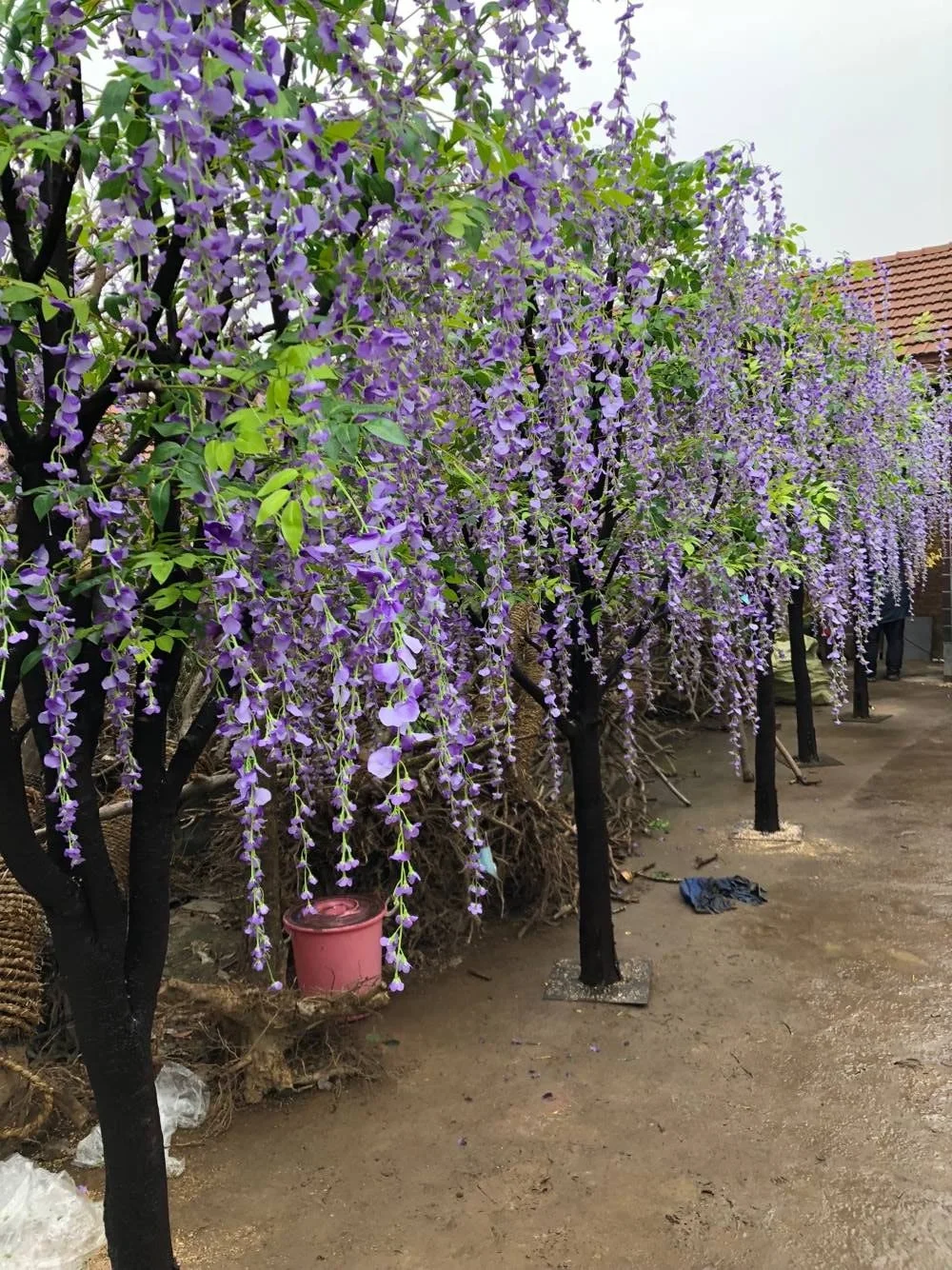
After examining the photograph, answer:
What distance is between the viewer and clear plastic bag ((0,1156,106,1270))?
257 centimetres

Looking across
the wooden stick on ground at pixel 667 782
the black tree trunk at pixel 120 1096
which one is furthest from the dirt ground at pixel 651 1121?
the wooden stick on ground at pixel 667 782

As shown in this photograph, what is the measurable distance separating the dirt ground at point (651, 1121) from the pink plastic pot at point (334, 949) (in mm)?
271

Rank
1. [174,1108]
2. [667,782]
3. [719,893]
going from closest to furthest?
[174,1108] < [719,893] < [667,782]

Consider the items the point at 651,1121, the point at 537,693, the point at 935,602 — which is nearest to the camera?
the point at 651,1121

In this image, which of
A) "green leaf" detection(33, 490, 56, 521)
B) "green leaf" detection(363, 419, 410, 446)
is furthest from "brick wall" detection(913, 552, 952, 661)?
"green leaf" detection(33, 490, 56, 521)

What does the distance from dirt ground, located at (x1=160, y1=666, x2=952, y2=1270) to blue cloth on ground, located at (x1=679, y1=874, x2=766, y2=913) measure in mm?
124

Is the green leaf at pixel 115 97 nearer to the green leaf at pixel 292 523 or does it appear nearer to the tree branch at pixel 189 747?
the green leaf at pixel 292 523

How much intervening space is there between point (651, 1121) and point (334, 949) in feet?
4.59

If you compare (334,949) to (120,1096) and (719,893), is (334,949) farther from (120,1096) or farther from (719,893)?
(719,893)

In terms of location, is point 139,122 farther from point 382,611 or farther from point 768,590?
point 768,590

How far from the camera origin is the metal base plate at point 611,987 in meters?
4.01

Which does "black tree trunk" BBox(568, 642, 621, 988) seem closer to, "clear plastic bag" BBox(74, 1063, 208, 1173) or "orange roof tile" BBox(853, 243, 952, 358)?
"clear plastic bag" BBox(74, 1063, 208, 1173)

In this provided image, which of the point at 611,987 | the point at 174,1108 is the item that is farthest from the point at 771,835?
the point at 174,1108

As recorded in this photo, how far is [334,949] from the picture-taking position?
389 centimetres
